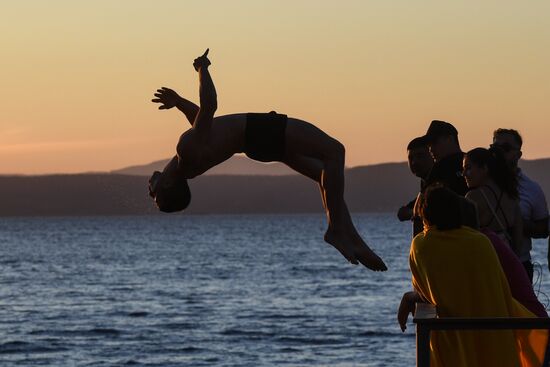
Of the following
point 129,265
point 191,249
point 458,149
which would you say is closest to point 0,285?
point 129,265

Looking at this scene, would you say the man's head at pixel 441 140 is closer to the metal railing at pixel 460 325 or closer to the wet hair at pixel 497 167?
the wet hair at pixel 497 167

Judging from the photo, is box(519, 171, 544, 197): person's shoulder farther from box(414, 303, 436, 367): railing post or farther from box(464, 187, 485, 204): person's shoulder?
box(414, 303, 436, 367): railing post

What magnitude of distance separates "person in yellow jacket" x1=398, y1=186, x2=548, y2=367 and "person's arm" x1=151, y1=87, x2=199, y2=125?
6.79ft

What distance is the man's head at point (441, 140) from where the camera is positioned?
8.78 m

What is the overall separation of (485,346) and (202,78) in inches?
90.0

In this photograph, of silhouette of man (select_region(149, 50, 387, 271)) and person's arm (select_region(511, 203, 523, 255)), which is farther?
person's arm (select_region(511, 203, 523, 255))

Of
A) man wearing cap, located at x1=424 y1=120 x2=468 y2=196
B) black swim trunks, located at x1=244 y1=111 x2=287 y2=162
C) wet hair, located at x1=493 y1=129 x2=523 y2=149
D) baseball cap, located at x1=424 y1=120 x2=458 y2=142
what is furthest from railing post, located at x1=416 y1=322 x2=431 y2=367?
wet hair, located at x1=493 y1=129 x2=523 y2=149

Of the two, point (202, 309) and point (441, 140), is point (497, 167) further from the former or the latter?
point (202, 309)

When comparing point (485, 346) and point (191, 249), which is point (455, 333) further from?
point (191, 249)

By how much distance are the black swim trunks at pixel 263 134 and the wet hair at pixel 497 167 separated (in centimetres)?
116

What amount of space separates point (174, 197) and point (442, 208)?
5.67ft

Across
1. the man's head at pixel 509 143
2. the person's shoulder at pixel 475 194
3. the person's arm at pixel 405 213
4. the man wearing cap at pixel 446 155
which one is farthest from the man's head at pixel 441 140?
the man's head at pixel 509 143

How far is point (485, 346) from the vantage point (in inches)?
290

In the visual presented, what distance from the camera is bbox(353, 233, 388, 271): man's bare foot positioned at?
8547 mm
